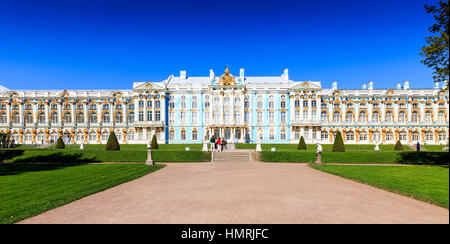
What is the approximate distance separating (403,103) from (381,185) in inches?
1974

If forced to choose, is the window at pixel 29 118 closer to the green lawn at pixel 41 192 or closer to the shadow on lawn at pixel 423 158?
the green lawn at pixel 41 192

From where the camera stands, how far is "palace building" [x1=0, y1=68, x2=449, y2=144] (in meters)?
49.6

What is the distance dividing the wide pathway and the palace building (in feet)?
123

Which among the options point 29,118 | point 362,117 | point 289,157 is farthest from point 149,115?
point 362,117

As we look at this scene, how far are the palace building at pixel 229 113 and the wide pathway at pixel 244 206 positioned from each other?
3748 cm

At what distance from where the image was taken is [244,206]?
311 inches

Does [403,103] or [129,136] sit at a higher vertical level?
[403,103]

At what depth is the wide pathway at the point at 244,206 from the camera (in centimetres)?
671

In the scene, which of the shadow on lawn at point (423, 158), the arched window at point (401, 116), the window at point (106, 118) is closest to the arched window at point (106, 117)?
the window at point (106, 118)

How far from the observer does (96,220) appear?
22.2ft

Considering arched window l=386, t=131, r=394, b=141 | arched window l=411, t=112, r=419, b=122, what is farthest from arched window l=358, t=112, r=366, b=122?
arched window l=411, t=112, r=419, b=122
